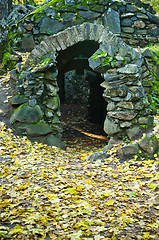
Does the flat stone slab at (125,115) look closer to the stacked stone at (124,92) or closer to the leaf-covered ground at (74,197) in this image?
the stacked stone at (124,92)

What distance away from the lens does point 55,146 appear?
21.9 feet

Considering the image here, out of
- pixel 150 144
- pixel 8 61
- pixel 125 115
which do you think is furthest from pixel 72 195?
pixel 8 61

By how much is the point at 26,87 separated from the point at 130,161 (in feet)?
A: 11.6

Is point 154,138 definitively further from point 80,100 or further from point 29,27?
point 80,100

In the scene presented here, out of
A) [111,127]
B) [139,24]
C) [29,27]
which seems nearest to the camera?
[111,127]

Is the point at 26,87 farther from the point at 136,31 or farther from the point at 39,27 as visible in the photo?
the point at 136,31

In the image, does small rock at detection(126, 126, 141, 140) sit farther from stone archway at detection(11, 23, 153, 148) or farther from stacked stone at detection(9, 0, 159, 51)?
stacked stone at detection(9, 0, 159, 51)

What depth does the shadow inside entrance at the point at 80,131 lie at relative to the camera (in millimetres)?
7911

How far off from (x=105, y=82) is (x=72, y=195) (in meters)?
3.69

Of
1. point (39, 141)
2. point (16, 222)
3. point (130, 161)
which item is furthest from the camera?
point (39, 141)

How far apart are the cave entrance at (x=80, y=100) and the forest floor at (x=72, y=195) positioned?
245 centimetres

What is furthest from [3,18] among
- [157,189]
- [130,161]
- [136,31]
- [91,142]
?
[157,189]

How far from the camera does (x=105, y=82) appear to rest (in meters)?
6.43

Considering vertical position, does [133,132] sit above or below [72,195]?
above
